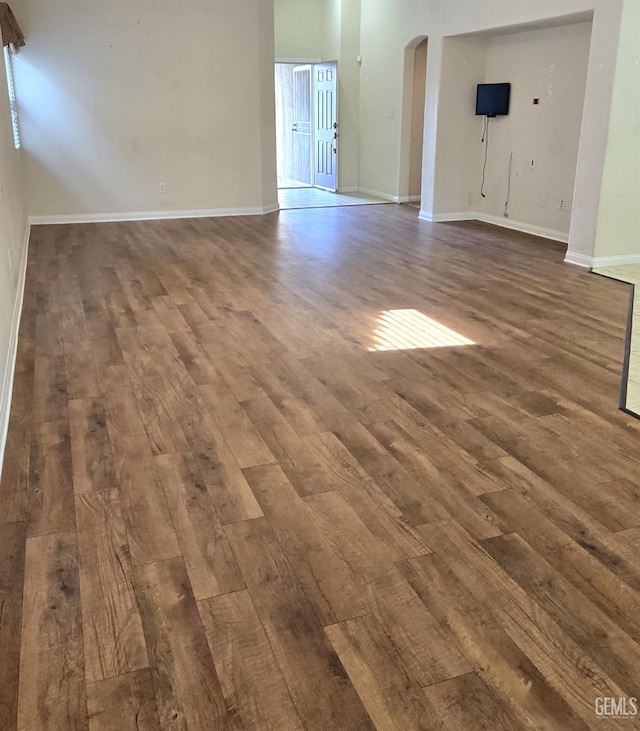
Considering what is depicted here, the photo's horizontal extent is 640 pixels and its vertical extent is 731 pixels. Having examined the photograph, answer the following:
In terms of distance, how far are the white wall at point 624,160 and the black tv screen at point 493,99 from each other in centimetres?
245

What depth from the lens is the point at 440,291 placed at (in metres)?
5.55

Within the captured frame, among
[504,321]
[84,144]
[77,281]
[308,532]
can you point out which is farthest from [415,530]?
[84,144]

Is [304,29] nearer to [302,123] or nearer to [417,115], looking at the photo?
[302,123]

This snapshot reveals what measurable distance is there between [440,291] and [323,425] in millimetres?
2721

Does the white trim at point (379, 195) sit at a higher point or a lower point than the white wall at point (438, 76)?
lower

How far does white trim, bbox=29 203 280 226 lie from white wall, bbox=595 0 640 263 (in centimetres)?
487

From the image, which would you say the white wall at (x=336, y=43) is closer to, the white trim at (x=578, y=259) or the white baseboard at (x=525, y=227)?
the white baseboard at (x=525, y=227)

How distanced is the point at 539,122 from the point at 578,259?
2140 mm

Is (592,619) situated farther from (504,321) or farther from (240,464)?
(504,321)

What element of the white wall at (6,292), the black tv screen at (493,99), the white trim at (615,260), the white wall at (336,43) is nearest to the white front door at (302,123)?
the white wall at (336,43)

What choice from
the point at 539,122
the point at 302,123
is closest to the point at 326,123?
the point at 302,123

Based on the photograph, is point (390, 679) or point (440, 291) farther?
point (440, 291)

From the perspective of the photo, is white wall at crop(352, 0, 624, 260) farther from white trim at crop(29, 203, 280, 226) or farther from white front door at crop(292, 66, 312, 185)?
white trim at crop(29, 203, 280, 226)

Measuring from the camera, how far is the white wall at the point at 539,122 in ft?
23.3
